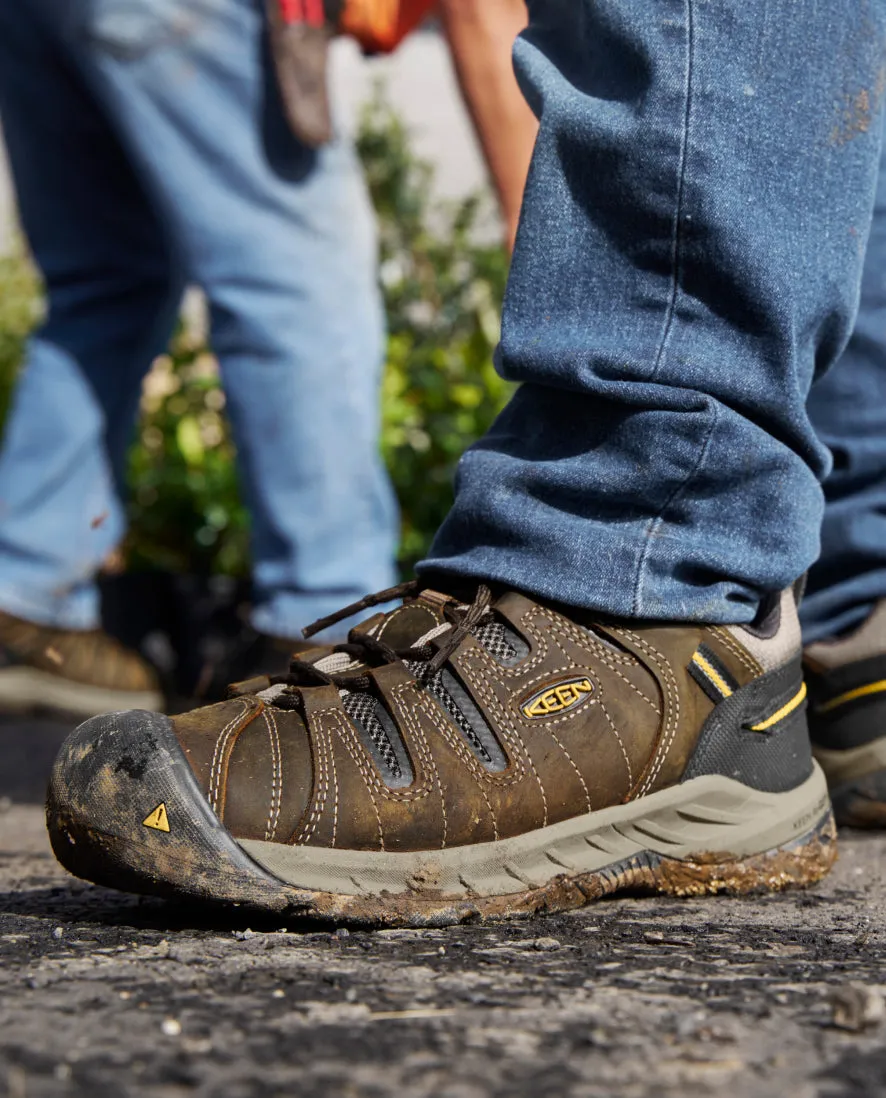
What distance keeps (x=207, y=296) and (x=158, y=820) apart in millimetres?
1725

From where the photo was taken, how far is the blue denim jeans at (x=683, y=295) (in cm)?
127

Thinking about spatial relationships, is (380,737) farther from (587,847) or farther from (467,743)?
(587,847)

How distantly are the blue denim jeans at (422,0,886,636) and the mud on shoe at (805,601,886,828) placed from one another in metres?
0.42

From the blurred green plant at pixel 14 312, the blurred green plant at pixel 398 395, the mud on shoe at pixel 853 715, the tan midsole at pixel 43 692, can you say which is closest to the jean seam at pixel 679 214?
the mud on shoe at pixel 853 715

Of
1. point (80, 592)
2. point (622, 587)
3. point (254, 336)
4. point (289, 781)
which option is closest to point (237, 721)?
point (289, 781)

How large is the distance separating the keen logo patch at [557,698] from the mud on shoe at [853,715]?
610mm

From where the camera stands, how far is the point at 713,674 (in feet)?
4.42

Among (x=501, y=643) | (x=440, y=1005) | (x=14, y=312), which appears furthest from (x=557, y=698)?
(x=14, y=312)

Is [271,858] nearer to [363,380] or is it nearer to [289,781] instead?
[289,781]

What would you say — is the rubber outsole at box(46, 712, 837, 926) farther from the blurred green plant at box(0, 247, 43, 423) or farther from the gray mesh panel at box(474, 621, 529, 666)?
the blurred green plant at box(0, 247, 43, 423)

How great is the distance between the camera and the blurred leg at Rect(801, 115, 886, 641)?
5.85 ft

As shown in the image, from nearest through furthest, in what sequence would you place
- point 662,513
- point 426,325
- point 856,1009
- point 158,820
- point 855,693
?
point 856,1009
point 158,820
point 662,513
point 855,693
point 426,325

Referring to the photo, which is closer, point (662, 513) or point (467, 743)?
point (467, 743)

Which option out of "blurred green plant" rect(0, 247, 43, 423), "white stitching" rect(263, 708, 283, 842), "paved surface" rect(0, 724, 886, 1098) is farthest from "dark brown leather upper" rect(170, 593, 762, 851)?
"blurred green plant" rect(0, 247, 43, 423)
